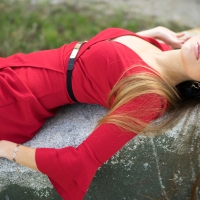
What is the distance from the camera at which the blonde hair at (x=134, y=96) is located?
1427 mm

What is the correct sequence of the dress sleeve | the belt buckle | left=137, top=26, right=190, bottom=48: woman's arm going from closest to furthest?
the dress sleeve, the belt buckle, left=137, top=26, right=190, bottom=48: woman's arm

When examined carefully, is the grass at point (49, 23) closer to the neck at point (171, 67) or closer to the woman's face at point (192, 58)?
the neck at point (171, 67)

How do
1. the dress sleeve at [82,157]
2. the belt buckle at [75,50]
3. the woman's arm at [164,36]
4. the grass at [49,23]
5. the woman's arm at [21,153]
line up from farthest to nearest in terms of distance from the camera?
1. the grass at [49,23]
2. the woman's arm at [164,36]
3. the belt buckle at [75,50]
4. the woman's arm at [21,153]
5. the dress sleeve at [82,157]

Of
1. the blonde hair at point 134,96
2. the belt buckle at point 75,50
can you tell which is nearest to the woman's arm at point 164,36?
the belt buckle at point 75,50

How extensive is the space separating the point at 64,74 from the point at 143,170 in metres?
0.54

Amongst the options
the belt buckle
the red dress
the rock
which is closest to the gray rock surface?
the rock

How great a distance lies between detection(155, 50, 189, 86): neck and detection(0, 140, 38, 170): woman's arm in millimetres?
646

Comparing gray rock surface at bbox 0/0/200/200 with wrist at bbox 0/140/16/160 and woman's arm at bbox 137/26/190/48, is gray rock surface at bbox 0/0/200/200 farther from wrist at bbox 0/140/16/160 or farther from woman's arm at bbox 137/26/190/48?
woman's arm at bbox 137/26/190/48

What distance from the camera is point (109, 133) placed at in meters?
1.42

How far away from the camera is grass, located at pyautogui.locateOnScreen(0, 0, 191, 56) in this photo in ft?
8.80

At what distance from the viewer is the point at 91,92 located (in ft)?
5.30

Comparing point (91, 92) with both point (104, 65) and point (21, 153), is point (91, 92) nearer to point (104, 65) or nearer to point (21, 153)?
point (104, 65)

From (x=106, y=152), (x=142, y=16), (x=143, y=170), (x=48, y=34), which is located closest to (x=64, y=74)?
(x=106, y=152)

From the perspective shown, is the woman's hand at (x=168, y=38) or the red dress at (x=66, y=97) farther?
the woman's hand at (x=168, y=38)
